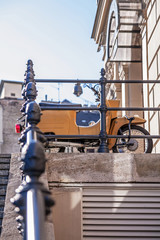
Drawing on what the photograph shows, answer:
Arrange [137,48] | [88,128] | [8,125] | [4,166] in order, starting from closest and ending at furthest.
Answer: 1. [4,166]
2. [88,128]
3. [137,48]
4. [8,125]

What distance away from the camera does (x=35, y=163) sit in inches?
72.2

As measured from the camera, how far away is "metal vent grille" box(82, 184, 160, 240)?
527 cm

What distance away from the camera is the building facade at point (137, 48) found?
10062 mm

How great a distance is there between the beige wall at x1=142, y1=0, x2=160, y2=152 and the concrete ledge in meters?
4.03

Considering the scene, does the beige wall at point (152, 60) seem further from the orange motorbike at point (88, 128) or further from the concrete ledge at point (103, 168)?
the concrete ledge at point (103, 168)

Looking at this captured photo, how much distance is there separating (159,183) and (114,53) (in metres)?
8.26

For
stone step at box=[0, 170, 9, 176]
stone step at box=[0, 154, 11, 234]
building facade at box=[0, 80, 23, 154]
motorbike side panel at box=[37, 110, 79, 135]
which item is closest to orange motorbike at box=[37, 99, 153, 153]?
motorbike side panel at box=[37, 110, 79, 135]

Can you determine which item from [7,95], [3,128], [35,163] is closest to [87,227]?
[35,163]

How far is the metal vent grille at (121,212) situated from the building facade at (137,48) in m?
4.07

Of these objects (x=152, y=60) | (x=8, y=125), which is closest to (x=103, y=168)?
(x=152, y=60)

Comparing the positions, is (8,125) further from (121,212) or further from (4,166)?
(121,212)

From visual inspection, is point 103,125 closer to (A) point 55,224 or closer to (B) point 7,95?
(A) point 55,224

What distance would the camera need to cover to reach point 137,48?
13219 mm

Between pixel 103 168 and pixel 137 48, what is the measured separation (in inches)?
329
